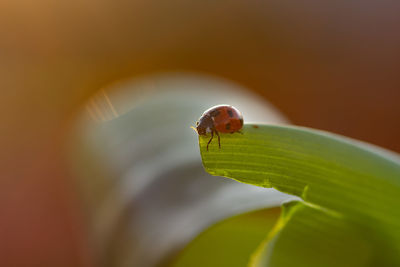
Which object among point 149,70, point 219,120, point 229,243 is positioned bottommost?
point 229,243

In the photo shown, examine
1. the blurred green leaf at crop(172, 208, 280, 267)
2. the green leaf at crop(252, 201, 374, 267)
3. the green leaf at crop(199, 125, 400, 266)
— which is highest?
the green leaf at crop(199, 125, 400, 266)

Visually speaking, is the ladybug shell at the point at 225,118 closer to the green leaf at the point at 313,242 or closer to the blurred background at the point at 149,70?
the green leaf at the point at 313,242

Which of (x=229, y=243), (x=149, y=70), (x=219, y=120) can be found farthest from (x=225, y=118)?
(x=149, y=70)

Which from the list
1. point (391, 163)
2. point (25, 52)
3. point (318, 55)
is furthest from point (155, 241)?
point (318, 55)

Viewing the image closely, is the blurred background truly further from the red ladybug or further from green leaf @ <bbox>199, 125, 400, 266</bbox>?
green leaf @ <bbox>199, 125, 400, 266</bbox>

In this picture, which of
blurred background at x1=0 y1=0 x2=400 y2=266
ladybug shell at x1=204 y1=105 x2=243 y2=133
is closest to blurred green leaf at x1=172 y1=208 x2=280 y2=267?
ladybug shell at x1=204 y1=105 x2=243 y2=133

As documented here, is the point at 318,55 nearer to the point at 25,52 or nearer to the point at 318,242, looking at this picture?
the point at 25,52

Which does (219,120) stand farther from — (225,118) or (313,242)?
(313,242)
